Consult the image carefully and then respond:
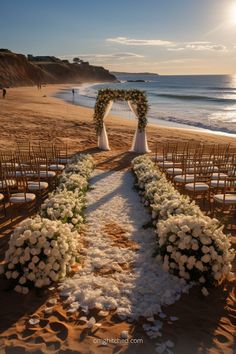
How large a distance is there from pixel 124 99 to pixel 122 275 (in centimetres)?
1232

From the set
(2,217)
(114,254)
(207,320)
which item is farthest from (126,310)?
(2,217)

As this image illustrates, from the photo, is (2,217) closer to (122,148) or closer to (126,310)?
(126,310)

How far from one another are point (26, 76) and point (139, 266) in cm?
10018

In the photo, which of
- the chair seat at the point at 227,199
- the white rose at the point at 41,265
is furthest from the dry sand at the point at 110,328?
the chair seat at the point at 227,199

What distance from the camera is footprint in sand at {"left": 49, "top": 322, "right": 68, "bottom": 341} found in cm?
431

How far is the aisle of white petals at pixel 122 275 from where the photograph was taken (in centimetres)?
488

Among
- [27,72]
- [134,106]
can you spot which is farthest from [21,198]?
[27,72]

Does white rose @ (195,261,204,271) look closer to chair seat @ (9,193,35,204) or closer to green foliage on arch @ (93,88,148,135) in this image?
chair seat @ (9,193,35,204)

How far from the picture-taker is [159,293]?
5141mm

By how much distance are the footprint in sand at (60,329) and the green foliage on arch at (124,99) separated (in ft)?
42.8

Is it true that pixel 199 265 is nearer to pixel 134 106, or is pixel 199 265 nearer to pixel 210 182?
pixel 210 182

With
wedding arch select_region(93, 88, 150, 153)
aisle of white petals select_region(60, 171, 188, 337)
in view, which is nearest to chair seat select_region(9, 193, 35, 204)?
aisle of white petals select_region(60, 171, 188, 337)

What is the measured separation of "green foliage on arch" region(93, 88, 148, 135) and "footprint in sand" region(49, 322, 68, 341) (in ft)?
42.8

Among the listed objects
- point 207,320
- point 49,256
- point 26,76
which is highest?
point 26,76
